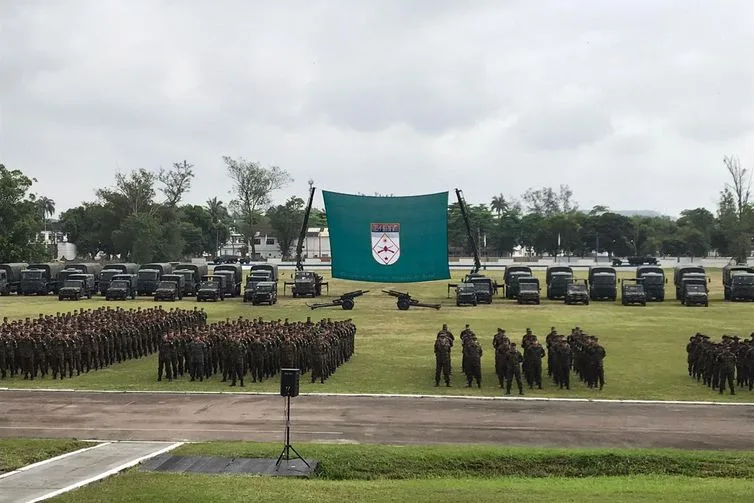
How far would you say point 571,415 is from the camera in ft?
48.8

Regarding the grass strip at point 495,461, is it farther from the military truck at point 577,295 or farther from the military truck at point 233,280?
the military truck at point 233,280

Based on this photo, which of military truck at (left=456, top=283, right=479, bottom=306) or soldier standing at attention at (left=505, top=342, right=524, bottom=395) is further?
military truck at (left=456, top=283, right=479, bottom=306)

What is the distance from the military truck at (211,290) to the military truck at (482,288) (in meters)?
15.0

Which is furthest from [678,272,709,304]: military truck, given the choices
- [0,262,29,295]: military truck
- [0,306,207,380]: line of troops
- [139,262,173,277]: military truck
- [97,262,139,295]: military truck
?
[0,262,29,295]: military truck

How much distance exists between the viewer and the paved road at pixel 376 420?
42.9ft

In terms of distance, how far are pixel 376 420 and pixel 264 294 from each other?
28.4 m

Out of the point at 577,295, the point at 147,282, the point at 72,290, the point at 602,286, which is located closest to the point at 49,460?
the point at 577,295

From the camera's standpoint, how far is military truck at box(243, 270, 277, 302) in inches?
1715

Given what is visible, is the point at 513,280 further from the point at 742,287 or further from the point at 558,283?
the point at 742,287

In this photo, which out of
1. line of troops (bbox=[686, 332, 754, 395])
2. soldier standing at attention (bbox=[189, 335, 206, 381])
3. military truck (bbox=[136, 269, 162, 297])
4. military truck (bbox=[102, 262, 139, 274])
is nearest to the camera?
line of troops (bbox=[686, 332, 754, 395])

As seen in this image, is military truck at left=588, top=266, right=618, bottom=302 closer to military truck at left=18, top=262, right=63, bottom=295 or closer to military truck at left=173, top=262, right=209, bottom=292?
military truck at left=173, top=262, right=209, bottom=292

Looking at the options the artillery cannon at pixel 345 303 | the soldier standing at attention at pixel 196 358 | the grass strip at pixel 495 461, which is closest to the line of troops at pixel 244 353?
the soldier standing at attention at pixel 196 358

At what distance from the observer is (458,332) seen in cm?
2955

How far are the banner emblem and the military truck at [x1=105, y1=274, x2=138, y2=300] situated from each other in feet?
50.7
